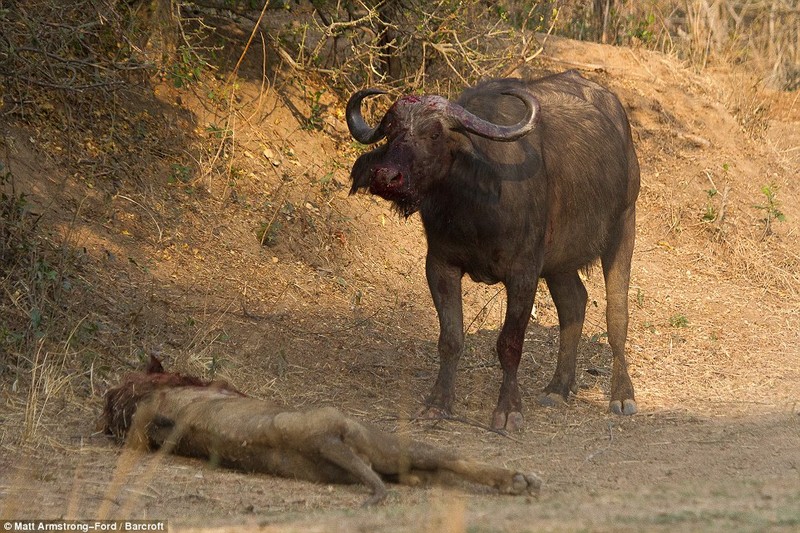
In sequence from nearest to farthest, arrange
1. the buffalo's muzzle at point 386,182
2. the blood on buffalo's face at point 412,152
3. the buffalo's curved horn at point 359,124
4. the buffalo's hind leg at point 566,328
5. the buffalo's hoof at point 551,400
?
1. the buffalo's muzzle at point 386,182
2. the blood on buffalo's face at point 412,152
3. the buffalo's curved horn at point 359,124
4. the buffalo's hoof at point 551,400
5. the buffalo's hind leg at point 566,328

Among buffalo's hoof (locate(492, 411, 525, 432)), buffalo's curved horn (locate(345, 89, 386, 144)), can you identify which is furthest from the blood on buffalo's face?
buffalo's hoof (locate(492, 411, 525, 432))

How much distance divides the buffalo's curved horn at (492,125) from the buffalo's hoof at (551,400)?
87.1 inches

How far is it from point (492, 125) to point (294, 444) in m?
2.83

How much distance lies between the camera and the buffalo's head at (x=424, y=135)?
691 cm

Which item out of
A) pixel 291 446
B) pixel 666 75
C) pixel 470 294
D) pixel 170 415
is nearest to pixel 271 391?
pixel 170 415

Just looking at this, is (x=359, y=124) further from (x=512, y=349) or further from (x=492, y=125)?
(x=512, y=349)

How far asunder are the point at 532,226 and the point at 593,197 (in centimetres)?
114

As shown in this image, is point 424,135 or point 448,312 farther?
point 448,312

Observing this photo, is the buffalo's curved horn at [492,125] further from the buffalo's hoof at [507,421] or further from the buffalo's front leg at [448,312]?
the buffalo's hoof at [507,421]

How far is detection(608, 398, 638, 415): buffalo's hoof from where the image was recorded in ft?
26.6

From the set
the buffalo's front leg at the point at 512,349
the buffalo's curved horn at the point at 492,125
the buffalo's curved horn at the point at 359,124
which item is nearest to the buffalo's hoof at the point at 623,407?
the buffalo's front leg at the point at 512,349

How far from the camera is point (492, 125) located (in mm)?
7137

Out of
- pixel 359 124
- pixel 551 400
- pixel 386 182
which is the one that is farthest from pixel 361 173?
pixel 551 400

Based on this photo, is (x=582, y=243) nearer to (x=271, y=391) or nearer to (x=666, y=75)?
(x=271, y=391)
